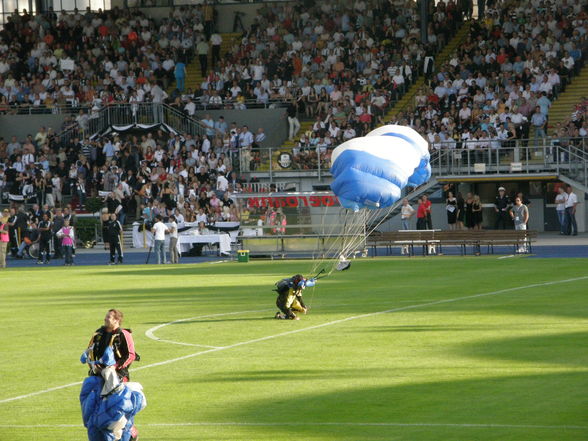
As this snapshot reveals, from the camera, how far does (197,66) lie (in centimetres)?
6069

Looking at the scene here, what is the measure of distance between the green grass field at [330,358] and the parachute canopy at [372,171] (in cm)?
231

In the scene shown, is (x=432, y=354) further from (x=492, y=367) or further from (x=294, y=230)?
(x=294, y=230)

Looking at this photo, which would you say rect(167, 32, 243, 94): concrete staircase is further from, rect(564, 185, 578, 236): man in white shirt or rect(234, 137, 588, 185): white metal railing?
rect(564, 185, 578, 236): man in white shirt

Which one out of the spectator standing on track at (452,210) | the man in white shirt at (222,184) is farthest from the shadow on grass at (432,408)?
the man in white shirt at (222,184)

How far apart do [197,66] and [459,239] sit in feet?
81.8

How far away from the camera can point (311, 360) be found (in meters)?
18.2

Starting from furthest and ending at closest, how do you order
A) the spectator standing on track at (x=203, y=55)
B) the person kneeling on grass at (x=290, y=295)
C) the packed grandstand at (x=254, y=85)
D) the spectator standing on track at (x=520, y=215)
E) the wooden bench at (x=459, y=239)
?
the spectator standing on track at (x=203, y=55) < the packed grandstand at (x=254, y=85) < the spectator standing on track at (x=520, y=215) < the wooden bench at (x=459, y=239) < the person kneeling on grass at (x=290, y=295)

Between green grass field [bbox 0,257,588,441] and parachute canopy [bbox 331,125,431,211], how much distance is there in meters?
2.31

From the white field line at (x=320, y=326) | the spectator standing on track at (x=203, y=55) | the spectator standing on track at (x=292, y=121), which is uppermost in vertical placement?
the spectator standing on track at (x=203, y=55)

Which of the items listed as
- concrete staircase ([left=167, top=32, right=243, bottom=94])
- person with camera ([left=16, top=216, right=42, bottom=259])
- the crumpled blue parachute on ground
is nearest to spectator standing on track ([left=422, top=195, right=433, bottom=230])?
person with camera ([left=16, top=216, right=42, bottom=259])

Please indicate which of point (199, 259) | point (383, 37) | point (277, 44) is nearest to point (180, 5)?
point (277, 44)

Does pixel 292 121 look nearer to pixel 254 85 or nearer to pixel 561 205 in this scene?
pixel 254 85

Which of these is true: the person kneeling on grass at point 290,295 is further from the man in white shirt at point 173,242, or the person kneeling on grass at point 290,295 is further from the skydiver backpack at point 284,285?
the man in white shirt at point 173,242

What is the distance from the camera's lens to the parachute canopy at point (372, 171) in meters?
23.7
